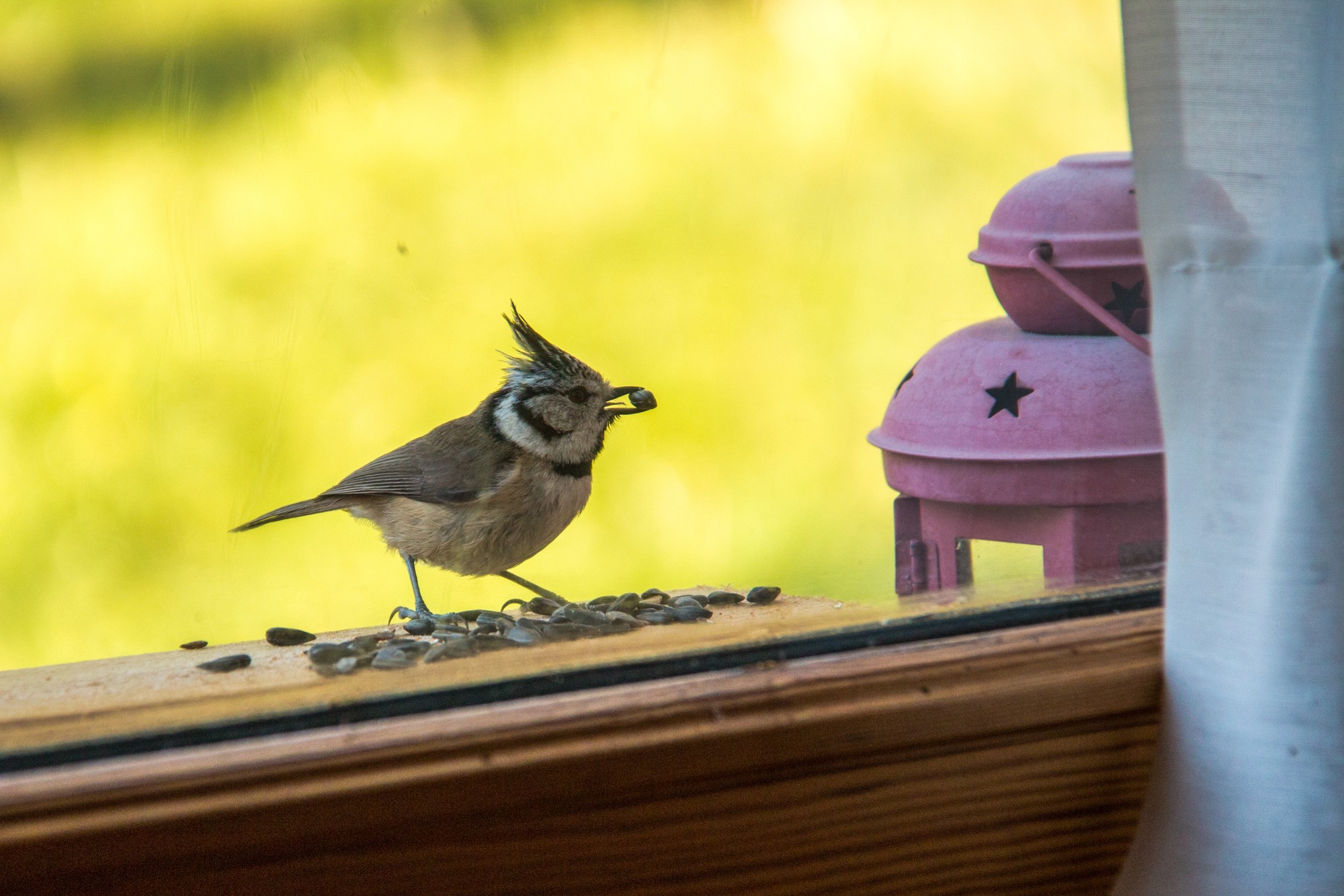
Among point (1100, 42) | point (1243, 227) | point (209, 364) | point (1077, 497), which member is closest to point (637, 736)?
point (1243, 227)

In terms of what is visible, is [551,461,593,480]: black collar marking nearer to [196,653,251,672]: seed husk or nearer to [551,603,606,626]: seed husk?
[551,603,606,626]: seed husk

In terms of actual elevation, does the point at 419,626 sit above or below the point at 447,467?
below

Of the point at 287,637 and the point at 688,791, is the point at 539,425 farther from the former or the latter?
the point at 688,791

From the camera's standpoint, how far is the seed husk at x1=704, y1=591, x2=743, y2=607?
1354mm

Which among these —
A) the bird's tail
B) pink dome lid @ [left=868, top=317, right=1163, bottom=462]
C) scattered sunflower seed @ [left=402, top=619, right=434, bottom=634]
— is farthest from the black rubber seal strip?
the bird's tail

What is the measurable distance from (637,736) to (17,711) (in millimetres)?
440

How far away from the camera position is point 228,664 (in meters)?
1.08

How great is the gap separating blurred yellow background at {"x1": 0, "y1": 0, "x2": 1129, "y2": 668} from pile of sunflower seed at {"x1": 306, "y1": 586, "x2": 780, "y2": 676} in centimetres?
12

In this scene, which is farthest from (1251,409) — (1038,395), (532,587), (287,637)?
(532,587)

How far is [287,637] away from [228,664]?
0.22 m

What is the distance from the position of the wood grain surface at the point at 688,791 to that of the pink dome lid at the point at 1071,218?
580mm

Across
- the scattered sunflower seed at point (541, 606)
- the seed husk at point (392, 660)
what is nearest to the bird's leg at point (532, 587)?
the scattered sunflower seed at point (541, 606)

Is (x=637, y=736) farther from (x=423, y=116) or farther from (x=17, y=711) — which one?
(x=423, y=116)

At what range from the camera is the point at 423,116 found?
145cm
